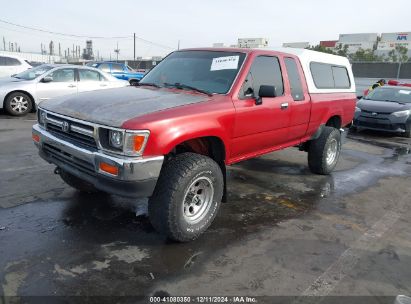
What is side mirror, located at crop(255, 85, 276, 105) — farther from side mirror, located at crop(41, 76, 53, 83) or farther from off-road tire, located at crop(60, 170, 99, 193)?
side mirror, located at crop(41, 76, 53, 83)

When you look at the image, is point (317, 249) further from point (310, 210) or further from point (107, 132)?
point (107, 132)

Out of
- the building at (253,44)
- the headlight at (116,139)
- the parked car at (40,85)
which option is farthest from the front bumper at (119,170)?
the parked car at (40,85)

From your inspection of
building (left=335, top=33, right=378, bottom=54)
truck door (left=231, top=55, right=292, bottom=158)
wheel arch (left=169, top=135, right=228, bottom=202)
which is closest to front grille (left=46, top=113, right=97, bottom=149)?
wheel arch (left=169, top=135, right=228, bottom=202)

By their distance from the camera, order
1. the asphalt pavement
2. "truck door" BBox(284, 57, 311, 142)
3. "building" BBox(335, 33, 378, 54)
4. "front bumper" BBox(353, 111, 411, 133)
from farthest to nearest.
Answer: "building" BBox(335, 33, 378, 54) → "front bumper" BBox(353, 111, 411, 133) → "truck door" BBox(284, 57, 311, 142) → the asphalt pavement

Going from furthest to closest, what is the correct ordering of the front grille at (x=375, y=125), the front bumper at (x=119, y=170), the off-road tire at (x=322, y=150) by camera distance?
the front grille at (x=375, y=125) → the off-road tire at (x=322, y=150) → the front bumper at (x=119, y=170)

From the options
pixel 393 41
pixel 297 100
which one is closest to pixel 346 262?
pixel 297 100

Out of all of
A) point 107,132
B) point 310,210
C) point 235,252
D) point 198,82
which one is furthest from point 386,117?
point 107,132

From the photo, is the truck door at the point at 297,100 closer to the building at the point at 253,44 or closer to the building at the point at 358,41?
the building at the point at 253,44

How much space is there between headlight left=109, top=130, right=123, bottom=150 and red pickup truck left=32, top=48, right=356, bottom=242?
2 centimetres

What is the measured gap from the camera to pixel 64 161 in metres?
3.62

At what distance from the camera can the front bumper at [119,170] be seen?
3053 mm

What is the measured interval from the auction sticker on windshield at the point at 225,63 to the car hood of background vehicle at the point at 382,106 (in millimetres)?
7587

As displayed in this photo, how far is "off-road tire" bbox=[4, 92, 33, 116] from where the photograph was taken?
1027cm

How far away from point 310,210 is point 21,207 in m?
3.47
